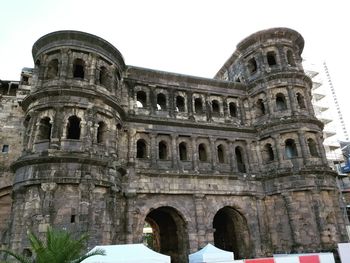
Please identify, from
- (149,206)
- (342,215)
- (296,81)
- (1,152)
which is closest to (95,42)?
(1,152)

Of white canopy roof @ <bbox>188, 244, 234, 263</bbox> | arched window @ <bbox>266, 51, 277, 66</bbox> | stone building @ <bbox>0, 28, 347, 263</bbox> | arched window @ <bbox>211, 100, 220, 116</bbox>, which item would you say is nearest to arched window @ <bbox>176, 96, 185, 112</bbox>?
stone building @ <bbox>0, 28, 347, 263</bbox>

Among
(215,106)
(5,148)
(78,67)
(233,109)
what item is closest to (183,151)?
(215,106)

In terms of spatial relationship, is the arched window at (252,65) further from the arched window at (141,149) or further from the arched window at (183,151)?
the arched window at (141,149)

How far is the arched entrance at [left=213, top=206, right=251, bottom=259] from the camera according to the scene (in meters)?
19.0

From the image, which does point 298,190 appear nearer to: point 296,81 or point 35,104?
point 296,81

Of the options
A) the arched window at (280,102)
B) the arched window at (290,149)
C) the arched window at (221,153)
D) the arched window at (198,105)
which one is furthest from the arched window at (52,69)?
the arched window at (290,149)

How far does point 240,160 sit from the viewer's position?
21.4 metres

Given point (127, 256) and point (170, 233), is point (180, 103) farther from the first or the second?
point (127, 256)

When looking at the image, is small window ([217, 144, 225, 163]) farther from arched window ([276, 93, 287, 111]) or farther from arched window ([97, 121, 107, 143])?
arched window ([97, 121, 107, 143])

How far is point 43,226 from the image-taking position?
43.2 ft

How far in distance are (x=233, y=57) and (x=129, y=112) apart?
36.6 feet

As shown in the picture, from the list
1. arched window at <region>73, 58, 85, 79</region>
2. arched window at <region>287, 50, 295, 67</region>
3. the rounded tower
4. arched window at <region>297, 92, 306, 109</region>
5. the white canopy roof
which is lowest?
the white canopy roof

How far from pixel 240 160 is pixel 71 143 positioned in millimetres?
11679

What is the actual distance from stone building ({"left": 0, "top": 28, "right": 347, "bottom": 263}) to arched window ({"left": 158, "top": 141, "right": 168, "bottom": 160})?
6 cm
